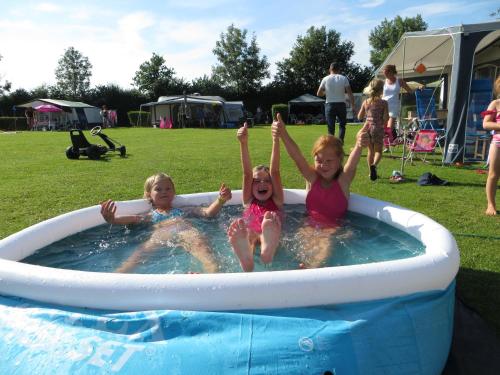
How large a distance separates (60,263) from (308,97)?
3421 centimetres

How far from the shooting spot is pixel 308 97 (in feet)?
117

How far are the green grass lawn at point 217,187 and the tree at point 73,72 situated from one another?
6068cm

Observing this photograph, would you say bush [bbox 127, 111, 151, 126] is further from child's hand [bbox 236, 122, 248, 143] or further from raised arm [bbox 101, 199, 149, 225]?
child's hand [bbox 236, 122, 248, 143]

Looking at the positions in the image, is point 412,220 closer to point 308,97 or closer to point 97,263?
point 97,263

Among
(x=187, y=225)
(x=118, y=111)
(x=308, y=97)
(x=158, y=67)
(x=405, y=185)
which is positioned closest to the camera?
(x=187, y=225)

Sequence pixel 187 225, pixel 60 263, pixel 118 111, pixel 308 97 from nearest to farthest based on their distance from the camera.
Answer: pixel 60 263
pixel 187 225
pixel 308 97
pixel 118 111

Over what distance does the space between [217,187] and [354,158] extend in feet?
10.1

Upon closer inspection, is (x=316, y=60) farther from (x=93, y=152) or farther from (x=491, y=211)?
(x=491, y=211)

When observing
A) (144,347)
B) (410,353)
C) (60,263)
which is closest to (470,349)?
(410,353)

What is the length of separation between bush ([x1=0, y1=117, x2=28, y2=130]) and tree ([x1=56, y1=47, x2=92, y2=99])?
33.2 meters

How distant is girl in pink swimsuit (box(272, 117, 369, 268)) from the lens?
11.3 feet

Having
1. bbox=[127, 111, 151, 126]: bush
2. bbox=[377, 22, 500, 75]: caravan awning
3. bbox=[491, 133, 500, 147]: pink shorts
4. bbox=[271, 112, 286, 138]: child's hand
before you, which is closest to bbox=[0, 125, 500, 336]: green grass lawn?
bbox=[491, 133, 500, 147]: pink shorts

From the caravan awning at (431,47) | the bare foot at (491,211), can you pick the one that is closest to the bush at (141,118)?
the caravan awning at (431,47)

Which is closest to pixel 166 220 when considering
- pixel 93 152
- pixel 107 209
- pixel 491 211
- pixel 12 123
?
pixel 107 209
